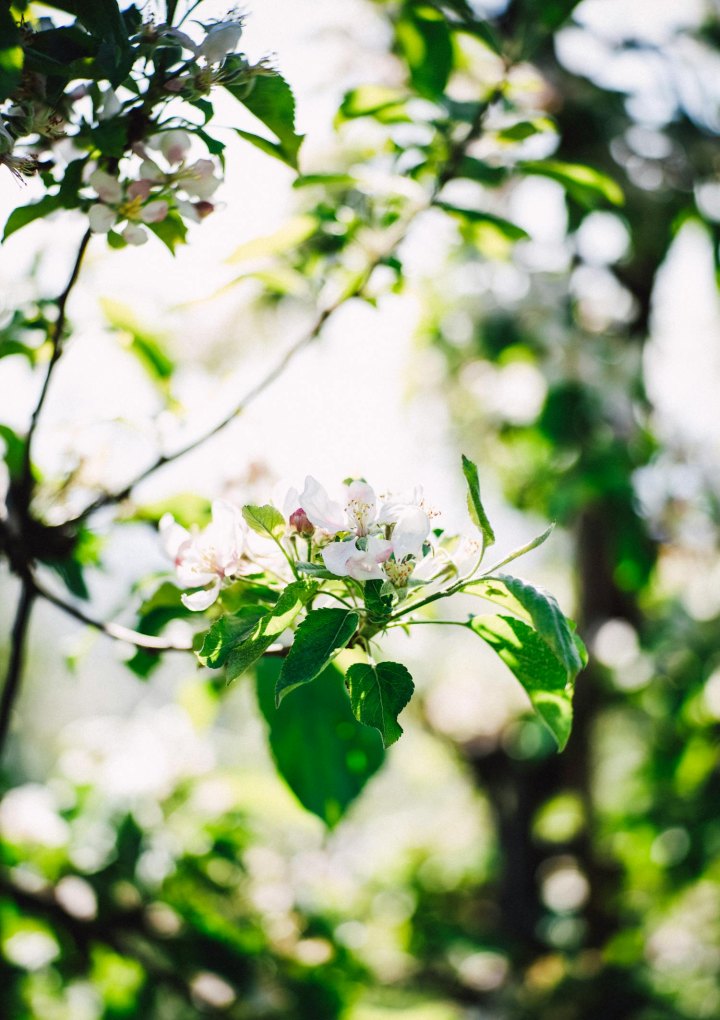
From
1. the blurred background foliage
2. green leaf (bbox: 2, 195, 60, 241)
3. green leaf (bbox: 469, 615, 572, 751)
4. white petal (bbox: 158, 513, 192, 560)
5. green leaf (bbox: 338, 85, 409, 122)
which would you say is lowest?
the blurred background foliage

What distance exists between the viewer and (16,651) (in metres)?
0.82

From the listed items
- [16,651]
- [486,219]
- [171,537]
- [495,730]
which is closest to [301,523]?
[171,537]

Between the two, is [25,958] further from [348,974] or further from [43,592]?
[43,592]

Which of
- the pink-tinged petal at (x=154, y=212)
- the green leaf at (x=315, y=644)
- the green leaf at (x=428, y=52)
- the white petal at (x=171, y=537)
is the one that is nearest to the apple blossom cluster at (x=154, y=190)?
the pink-tinged petal at (x=154, y=212)

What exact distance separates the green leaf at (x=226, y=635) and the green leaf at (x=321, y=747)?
0.89ft

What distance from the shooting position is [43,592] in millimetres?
747

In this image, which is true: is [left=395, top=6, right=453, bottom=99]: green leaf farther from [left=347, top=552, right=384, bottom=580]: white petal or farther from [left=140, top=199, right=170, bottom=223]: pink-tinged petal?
[left=347, top=552, right=384, bottom=580]: white petal

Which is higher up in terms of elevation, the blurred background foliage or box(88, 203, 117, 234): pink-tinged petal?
box(88, 203, 117, 234): pink-tinged petal

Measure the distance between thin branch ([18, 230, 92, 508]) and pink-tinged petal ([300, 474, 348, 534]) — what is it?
0.76 feet

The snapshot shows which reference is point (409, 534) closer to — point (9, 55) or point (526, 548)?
point (526, 548)

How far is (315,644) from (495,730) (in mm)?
2232

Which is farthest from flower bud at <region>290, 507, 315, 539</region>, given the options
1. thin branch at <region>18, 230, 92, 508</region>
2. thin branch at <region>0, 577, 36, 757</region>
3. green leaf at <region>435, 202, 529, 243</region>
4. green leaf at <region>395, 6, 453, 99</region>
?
green leaf at <region>395, 6, 453, 99</region>

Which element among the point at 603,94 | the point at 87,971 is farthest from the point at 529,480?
the point at 87,971

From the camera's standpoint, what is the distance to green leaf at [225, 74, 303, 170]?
1.97 feet
